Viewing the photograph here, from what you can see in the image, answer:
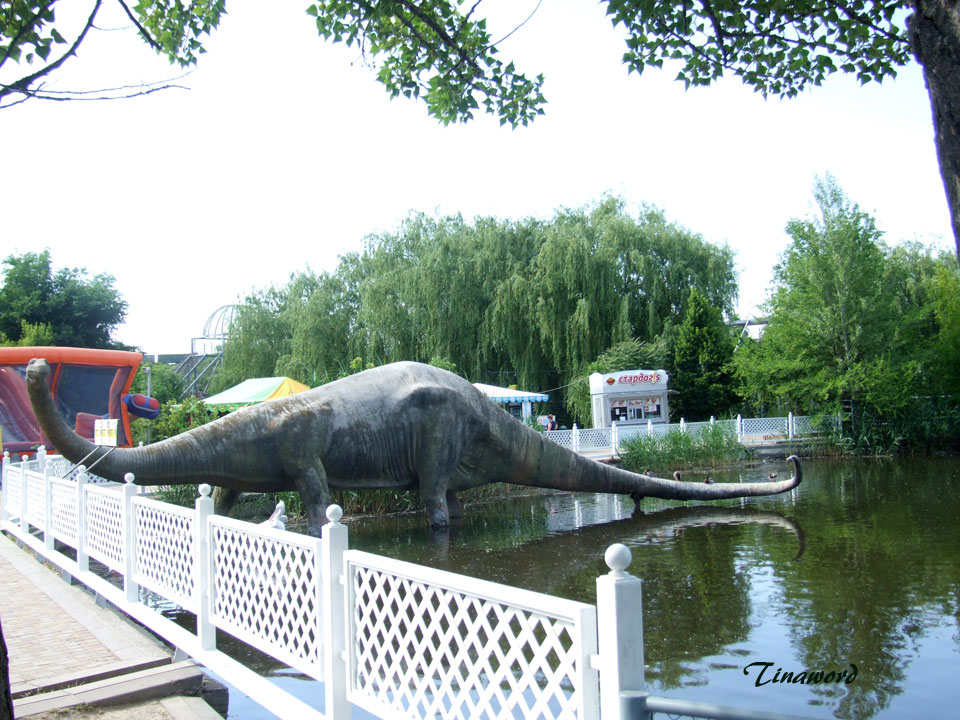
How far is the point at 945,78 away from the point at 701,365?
25.2 metres

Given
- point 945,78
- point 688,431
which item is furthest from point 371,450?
point 688,431

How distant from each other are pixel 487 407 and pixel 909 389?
58.2ft

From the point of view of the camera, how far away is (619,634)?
2.37 metres

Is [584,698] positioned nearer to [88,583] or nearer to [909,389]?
[88,583]

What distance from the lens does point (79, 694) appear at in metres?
4.55

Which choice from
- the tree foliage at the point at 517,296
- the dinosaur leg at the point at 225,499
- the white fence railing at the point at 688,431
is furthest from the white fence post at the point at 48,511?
the tree foliage at the point at 517,296

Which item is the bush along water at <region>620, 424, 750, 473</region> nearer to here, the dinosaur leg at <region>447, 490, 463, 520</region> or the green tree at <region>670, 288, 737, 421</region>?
the green tree at <region>670, 288, 737, 421</region>

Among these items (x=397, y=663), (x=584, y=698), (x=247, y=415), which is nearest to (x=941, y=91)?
(x=584, y=698)

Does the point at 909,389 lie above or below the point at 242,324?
below

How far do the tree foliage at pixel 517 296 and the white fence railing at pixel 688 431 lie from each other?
13.3 ft

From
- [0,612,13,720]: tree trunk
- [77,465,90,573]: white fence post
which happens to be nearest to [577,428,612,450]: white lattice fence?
[77,465,90,573]: white fence post

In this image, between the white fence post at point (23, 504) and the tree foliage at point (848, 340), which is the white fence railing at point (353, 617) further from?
the tree foliage at point (848, 340)

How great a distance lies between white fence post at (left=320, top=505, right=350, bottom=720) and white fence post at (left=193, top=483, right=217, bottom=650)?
1.61 meters

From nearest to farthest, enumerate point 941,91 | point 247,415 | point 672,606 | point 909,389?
point 941,91, point 672,606, point 247,415, point 909,389
